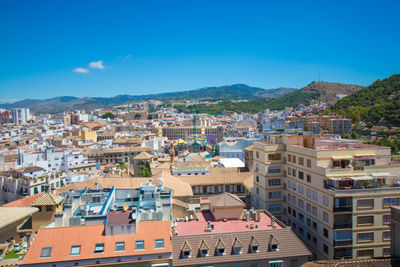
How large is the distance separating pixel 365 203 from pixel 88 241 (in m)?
17.2

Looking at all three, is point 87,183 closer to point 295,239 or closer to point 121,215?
point 121,215

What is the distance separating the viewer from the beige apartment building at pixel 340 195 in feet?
67.5

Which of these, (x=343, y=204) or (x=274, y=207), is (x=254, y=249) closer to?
(x=343, y=204)

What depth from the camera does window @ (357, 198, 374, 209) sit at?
67.4ft

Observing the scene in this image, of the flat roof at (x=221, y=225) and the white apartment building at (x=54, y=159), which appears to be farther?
the white apartment building at (x=54, y=159)

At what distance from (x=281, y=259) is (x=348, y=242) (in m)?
5.72

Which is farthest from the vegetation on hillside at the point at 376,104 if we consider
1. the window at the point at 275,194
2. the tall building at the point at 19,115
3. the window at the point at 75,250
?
the tall building at the point at 19,115

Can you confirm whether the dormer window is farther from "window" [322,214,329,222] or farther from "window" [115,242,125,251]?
"window" [115,242,125,251]

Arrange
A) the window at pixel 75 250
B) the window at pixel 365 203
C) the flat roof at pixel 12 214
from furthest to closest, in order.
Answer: the window at pixel 365 203
the window at pixel 75 250
the flat roof at pixel 12 214

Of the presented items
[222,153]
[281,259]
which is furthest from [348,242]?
[222,153]

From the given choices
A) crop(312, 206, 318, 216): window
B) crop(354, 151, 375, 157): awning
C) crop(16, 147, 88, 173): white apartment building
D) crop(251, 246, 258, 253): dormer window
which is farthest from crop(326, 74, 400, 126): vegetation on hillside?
crop(251, 246, 258, 253): dormer window

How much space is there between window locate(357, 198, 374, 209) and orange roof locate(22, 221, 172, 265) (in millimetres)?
12356

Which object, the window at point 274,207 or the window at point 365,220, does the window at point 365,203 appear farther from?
the window at point 274,207

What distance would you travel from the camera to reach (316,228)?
A: 2277 cm
